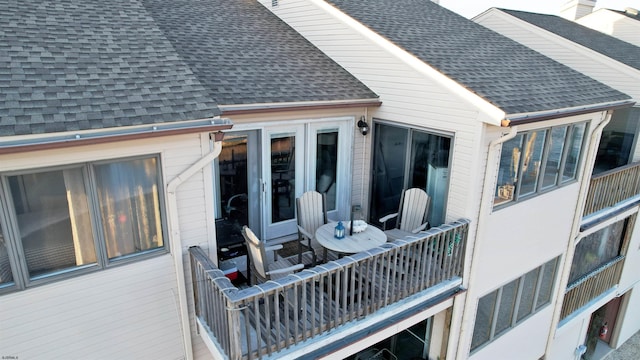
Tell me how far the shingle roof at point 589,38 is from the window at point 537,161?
454 centimetres

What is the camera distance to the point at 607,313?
13.3 m

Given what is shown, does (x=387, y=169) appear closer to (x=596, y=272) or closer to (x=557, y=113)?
(x=557, y=113)

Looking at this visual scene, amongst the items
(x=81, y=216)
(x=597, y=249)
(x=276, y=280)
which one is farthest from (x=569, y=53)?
(x=81, y=216)

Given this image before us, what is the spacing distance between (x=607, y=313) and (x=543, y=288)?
728cm

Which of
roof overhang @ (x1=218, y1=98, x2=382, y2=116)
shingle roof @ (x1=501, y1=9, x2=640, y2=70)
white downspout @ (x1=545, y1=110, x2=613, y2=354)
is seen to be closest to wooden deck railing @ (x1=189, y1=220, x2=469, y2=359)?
roof overhang @ (x1=218, y1=98, x2=382, y2=116)

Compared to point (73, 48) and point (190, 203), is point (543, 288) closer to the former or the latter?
point (190, 203)

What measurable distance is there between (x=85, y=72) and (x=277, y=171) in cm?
332

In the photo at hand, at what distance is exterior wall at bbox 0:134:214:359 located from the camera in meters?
3.92

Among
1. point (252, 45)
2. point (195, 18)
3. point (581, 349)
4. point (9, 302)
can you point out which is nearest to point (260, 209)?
point (252, 45)

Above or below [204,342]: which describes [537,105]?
above

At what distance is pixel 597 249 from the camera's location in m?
10.5

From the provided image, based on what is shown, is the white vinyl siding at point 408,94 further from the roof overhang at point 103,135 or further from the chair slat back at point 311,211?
the roof overhang at point 103,135

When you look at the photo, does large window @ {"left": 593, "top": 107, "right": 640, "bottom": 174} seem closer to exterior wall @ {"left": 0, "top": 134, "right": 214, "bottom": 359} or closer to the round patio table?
the round patio table

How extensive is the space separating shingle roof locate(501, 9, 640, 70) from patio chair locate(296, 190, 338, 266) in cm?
891
